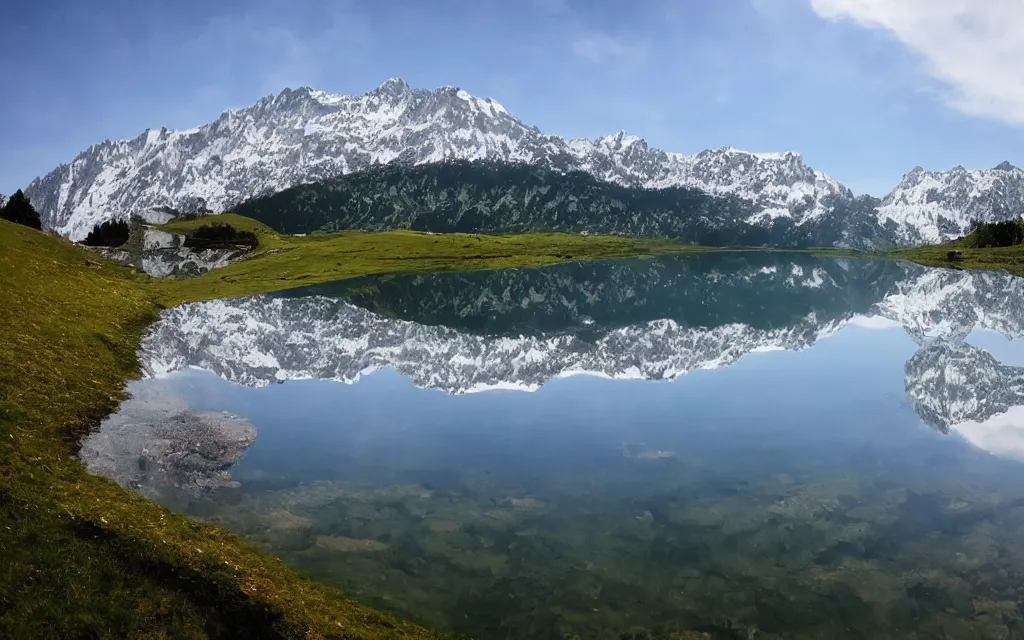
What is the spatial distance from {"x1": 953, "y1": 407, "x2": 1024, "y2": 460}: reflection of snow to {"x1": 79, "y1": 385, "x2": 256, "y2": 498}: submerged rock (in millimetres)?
39579

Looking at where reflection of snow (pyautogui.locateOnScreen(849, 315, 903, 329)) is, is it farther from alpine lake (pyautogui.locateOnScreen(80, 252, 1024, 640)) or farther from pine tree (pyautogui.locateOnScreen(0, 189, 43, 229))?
pine tree (pyautogui.locateOnScreen(0, 189, 43, 229))

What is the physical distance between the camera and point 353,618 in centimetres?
1928

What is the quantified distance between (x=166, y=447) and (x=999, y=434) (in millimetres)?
46205

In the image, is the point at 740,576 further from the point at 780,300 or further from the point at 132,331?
the point at 780,300

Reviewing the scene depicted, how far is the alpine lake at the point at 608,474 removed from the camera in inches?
821

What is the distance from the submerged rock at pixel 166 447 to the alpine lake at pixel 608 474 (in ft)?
0.60

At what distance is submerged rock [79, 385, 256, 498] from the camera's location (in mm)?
28891

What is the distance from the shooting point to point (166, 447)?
110ft

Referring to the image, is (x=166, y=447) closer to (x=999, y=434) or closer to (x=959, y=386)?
(x=999, y=434)

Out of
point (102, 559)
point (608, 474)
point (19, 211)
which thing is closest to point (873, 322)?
point (608, 474)

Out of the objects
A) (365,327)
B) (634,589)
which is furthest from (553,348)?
(634,589)

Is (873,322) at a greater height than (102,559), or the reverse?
(873,322)

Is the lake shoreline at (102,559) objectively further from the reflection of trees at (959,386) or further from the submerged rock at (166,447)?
the reflection of trees at (959,386)

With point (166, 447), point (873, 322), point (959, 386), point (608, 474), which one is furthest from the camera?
point (873, 322)
